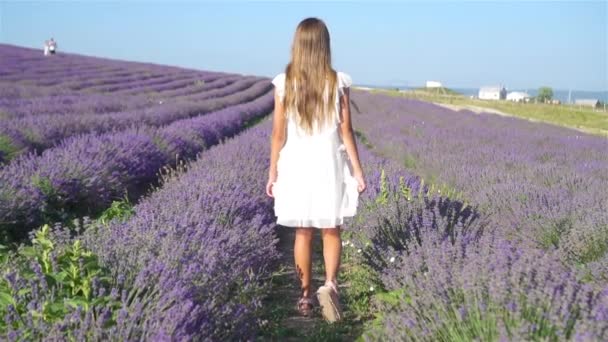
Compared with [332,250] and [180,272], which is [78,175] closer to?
[332,250]

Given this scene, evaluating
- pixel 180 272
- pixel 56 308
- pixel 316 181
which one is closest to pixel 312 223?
pixel 316 181

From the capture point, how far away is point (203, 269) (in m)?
2.20

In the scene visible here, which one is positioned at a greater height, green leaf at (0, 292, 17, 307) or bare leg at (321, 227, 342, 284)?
green leaf at (0, 292, 17, 307)

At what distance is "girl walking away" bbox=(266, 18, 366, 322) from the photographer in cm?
291

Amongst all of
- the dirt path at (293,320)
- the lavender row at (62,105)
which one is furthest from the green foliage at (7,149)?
the dirt path at (293,320)

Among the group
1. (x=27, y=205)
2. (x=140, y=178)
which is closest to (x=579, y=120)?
(x=140, y=178)

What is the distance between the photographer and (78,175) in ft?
16.0

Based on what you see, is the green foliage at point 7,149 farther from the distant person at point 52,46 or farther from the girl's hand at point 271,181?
the distant person at point 52,46

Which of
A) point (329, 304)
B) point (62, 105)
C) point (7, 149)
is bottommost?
point (329, 304)

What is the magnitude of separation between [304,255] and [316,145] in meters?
0.59

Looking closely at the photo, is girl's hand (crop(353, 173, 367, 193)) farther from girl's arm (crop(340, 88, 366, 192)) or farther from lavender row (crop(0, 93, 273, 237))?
lavender row (crop(0, 93, 273, 237))

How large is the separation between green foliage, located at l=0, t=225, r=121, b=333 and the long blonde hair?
121cm

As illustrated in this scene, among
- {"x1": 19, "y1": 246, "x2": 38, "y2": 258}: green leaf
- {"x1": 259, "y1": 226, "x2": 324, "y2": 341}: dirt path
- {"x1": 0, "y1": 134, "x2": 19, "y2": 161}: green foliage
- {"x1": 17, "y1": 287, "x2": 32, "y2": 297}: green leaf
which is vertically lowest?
{"x1": 259, "y1": 226, "x2": 324, "y2": 341}: dirt path

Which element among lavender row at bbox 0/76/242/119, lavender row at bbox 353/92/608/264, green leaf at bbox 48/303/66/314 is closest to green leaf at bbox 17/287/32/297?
green leaf at bbox 48/303/66/314
